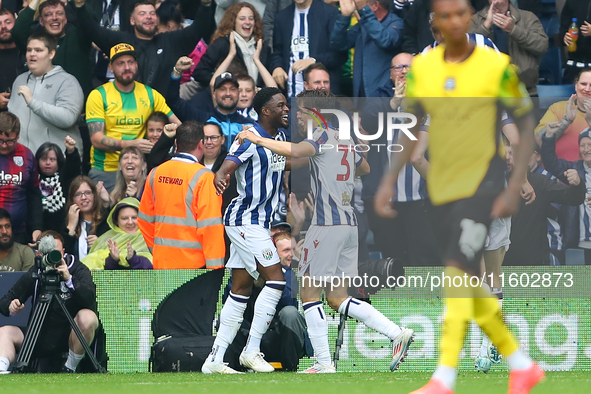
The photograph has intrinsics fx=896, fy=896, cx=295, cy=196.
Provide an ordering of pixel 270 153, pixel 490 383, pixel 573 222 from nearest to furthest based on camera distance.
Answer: pixel 490 383 → pixel 270 153 → pixel 573 222

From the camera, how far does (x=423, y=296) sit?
301 inches

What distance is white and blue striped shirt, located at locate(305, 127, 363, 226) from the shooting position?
7.30 metres

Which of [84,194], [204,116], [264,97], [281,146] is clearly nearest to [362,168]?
[281,146]

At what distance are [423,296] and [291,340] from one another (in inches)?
46.9

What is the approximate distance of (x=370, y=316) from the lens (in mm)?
7102

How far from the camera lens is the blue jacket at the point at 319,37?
1023 centimetres

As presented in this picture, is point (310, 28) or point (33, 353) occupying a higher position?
point (310, 28)

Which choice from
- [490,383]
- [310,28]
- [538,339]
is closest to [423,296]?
[538,339]

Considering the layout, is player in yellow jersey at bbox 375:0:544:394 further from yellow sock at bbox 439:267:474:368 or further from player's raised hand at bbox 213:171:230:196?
player's raised hand at bbox 213:171:230:196

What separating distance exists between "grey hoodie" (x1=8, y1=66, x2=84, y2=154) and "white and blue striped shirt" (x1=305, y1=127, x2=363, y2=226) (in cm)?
356

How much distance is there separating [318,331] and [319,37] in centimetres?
431

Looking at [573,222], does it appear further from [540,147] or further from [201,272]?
[201,272]

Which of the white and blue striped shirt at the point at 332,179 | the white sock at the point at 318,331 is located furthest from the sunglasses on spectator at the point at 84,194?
the white sock at the point at 318,331

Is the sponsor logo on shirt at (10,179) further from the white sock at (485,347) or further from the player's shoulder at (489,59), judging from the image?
the player's shoulder at (489,59)
